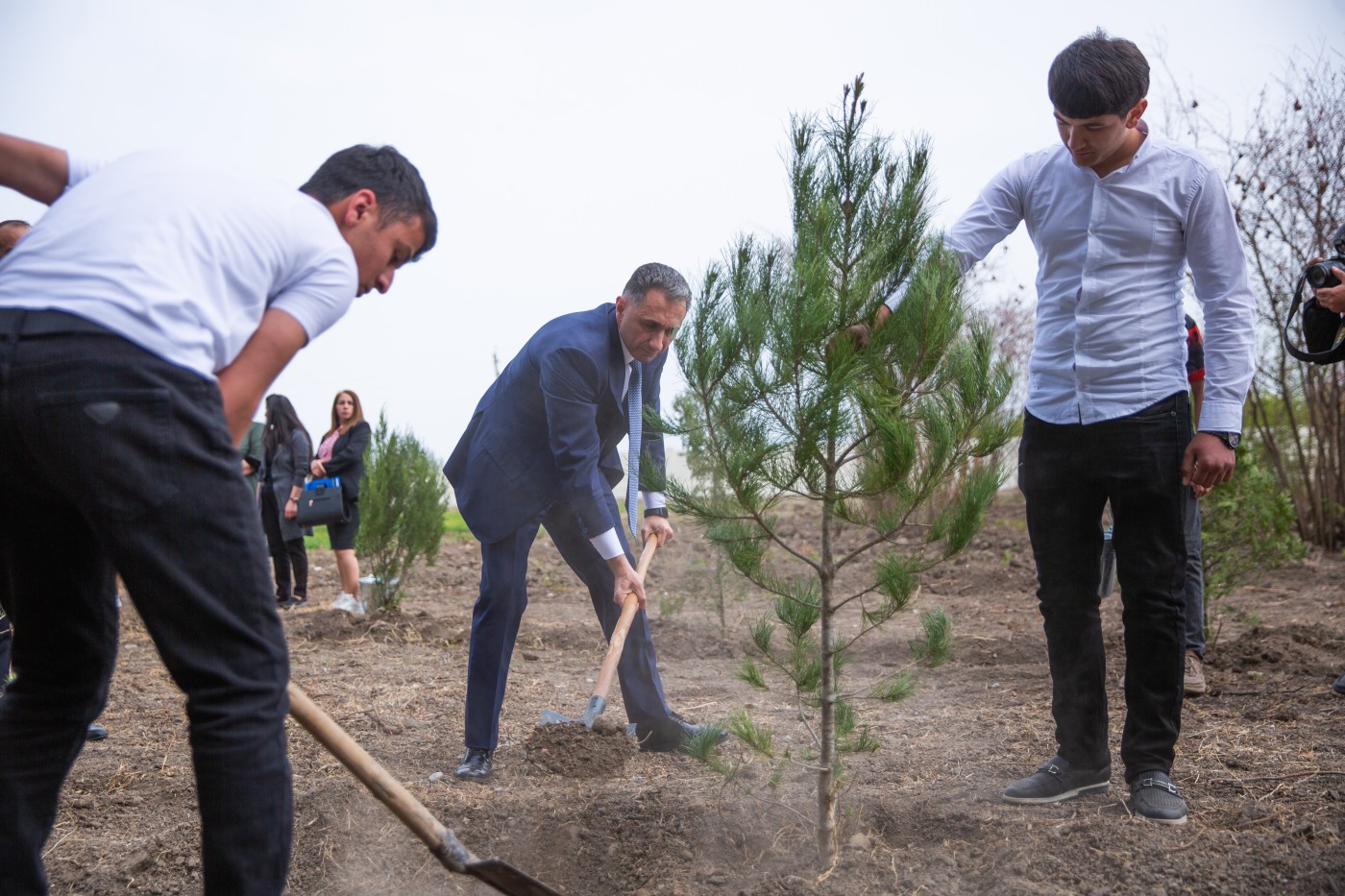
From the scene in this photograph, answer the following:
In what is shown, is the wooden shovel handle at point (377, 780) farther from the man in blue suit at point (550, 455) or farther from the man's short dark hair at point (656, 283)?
the man's short dark hair at point (656, 283)

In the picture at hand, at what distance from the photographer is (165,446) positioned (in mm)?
1646

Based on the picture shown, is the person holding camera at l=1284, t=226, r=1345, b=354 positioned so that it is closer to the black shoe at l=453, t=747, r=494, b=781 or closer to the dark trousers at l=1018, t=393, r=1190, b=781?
the dark trousers at l=1018, t=393, r=1190, b=781

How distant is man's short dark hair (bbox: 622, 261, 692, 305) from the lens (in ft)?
11.9

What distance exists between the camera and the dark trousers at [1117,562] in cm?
291

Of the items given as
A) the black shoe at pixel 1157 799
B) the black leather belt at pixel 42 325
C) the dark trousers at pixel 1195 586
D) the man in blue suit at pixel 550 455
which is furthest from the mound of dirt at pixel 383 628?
the black leather belt at pixel 42 325

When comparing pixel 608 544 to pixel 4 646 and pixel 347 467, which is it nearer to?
pixel 4 646

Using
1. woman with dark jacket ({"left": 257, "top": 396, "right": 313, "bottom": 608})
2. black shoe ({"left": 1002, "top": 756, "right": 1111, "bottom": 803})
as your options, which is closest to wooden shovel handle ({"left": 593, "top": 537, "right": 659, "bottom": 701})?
black shoe ({"left": 1002, "top": 756, "right": 1111, "bottom": 803})

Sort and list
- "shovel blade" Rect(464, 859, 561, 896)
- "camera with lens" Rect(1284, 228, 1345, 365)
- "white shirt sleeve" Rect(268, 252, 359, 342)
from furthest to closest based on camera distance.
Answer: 1. "camera with lens" Rect(1284, 228, 1345, 365)
2. "shovel blade" Rect(464, 859, 561, 896)
3. "white shirt sleeve" Rect(268, 252, 359, 342)

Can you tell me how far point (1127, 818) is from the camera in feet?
9.44

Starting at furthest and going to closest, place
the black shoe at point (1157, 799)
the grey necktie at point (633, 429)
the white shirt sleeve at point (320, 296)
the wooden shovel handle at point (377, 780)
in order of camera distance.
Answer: the grey necktie at point (633, 429)
the black shoe at point (1157, 799)
the wooden shovel handle at point (377, 780)
the white shirt sleeve at point (320, 296)

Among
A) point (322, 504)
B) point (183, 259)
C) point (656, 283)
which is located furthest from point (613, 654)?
point (322, 504)

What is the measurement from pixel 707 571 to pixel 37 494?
20.9 ft

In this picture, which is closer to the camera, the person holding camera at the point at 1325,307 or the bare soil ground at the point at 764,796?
the bare soil ground at the point at 764,796

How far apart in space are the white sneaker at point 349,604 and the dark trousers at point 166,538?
21.3 ft
